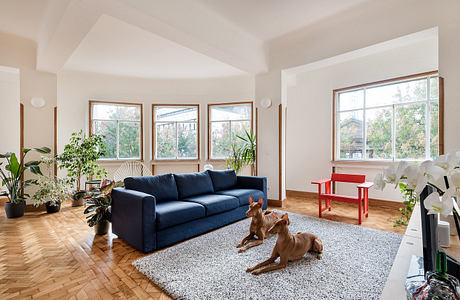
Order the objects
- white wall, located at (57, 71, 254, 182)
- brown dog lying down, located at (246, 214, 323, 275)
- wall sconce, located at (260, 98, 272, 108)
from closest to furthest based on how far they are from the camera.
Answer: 1. brown dog lying down, located at (246, 214, 323, 275)
2. wall sconce, located at (260, 98, 272, 108)
3. white wall, located at (57, 71, 254, 182)

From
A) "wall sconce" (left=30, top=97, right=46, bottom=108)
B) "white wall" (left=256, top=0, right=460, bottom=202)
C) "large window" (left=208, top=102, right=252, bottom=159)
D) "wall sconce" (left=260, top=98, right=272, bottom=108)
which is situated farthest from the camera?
"large window" (left=208, top=102, right=252, bottom=159)

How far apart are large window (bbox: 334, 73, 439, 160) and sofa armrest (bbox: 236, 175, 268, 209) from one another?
82.1 inches

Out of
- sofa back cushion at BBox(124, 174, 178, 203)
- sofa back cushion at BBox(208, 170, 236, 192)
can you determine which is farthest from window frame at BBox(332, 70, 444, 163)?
sofa back cushion at BBox(124, 174, 178, 203)

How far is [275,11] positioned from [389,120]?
297cm

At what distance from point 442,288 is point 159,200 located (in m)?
2.92

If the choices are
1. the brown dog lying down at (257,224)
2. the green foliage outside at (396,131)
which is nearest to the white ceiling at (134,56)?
the green foliage outside at (396,131)

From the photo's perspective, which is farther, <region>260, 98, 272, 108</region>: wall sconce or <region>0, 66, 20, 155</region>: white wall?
<region>0, 66, 20, 155</region>: white wall

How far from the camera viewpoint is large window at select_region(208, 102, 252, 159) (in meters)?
6.27

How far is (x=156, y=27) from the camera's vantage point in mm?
3029

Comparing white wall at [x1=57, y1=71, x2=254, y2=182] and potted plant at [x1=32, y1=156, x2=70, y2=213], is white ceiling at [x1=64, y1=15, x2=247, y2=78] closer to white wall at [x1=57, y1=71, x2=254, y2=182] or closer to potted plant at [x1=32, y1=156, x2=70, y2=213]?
white wall at [x1=57, y1=71, x2=254, y2=182]

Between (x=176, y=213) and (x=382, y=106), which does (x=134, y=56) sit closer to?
(x=176, y=213)

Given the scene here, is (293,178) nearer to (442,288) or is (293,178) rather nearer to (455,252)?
(455,252)

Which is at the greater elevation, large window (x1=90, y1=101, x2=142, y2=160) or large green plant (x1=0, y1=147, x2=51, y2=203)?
large window (x1=90, y1=101, x2=142, y2=160)

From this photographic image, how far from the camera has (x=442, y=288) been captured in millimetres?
630
